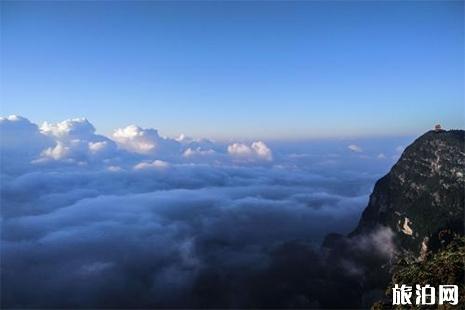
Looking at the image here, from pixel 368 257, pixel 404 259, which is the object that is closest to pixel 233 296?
pixel 368 257

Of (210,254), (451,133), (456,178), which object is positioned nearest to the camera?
(456,178)

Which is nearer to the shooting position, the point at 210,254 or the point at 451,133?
the point at 451,133

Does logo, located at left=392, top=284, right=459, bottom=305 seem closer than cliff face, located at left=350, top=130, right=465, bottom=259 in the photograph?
Yes

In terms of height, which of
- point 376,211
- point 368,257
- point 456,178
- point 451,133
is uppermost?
point 451,133

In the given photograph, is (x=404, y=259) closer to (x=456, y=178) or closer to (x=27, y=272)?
(x=456, y=178)

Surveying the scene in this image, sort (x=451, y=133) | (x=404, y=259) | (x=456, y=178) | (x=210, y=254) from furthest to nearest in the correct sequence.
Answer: (x=210, y=254), (x=451, y=133), (x=456, y=178), (x=404, y=259)

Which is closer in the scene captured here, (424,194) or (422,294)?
(422,294)

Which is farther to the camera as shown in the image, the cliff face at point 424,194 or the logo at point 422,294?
the cliff face at point 424,194

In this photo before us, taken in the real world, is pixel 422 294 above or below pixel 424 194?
above
